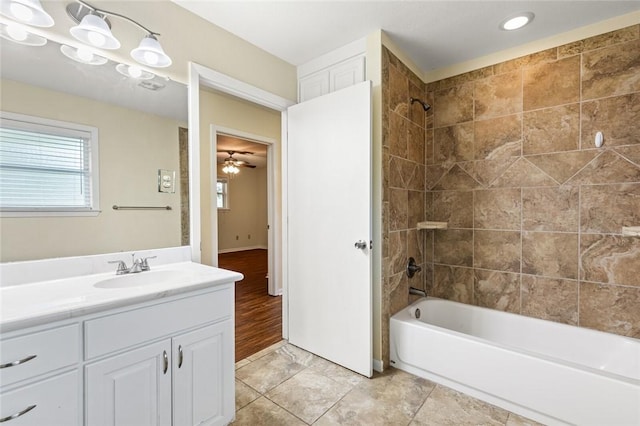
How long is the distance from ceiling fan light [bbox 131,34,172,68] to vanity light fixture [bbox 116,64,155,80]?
0.15 ft

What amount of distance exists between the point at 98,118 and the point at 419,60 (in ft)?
7.85

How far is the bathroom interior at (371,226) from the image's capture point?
4.03ft

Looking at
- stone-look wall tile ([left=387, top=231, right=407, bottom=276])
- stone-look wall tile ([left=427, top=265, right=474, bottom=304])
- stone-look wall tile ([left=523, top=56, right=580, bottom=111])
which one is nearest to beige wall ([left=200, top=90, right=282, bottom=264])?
stone-look wall tile ([left=387, top=231, right=407, bottom=276])

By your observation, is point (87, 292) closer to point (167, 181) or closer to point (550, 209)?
point (167, 181)

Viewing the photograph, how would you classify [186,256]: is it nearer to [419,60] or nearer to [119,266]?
[119,266]

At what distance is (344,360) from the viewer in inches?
86.4

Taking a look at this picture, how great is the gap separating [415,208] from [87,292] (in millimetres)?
2313

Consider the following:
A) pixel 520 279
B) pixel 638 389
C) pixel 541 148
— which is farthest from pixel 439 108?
pixel 638 389

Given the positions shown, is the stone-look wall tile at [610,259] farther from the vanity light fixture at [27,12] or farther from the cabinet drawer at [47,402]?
the vanity light fixture at [27,12]

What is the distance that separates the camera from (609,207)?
76.1 inches

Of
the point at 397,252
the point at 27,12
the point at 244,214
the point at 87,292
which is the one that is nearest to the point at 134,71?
the point at 27,12

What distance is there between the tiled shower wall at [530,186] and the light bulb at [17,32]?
197 cm

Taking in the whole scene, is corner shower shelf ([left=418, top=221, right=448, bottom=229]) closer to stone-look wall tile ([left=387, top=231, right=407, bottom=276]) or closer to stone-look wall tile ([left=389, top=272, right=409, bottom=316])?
stone-look wall tile ([left=387, top=231, right=407, bottom=276])

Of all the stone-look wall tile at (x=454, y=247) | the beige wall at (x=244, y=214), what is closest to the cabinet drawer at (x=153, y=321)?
the stone-look wall tile at (x=454, y=247)
